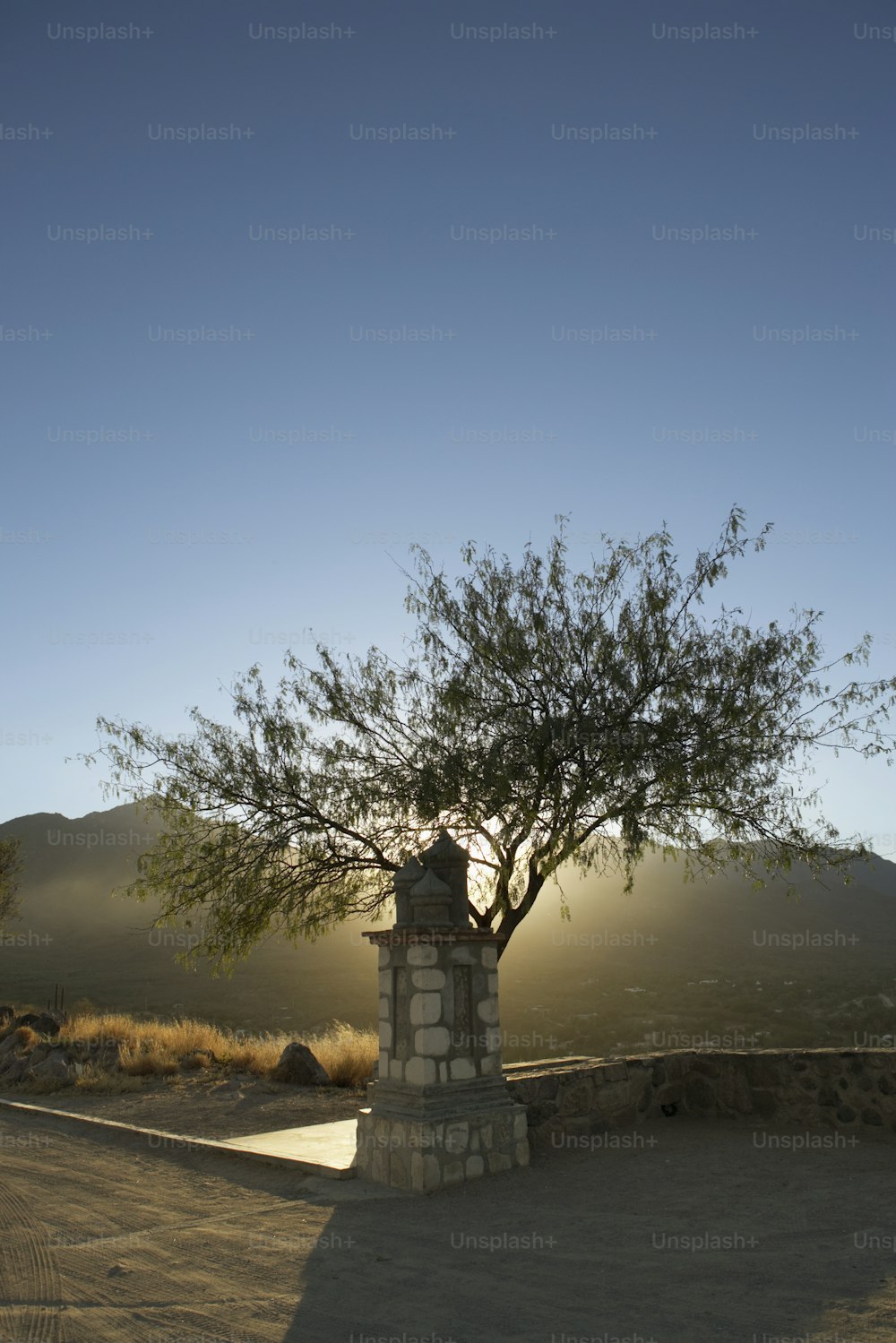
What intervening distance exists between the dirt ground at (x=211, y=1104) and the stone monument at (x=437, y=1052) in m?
3.53

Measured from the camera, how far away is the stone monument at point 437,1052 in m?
9.55

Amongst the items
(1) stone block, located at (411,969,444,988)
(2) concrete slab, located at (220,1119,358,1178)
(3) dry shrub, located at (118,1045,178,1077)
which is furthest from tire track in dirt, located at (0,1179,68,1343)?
(3) dry shrub, located at (118,1045,178,1077)

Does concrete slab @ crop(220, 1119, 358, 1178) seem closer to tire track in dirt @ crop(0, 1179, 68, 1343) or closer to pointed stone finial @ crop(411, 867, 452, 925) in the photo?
pointed stone finial @ crop(411, 867, 452, 925)

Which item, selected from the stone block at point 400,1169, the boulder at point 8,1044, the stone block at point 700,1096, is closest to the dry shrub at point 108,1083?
the boulder at point 8,1044

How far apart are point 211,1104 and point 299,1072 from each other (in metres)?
1.87

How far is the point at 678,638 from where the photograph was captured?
44.9 ft

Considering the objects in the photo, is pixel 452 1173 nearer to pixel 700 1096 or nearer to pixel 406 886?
pixel 406 886

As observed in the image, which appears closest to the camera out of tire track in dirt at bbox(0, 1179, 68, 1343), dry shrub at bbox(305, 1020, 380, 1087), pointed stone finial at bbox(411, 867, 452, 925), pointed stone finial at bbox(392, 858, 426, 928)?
tire track in dirt at bbox(0, 1179, 68, 1343)

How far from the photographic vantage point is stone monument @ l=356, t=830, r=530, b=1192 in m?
9.55

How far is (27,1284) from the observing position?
680 cm

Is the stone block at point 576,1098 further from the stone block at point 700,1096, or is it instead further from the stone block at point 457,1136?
the stone block at point 457,1136

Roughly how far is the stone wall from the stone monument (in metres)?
0.82

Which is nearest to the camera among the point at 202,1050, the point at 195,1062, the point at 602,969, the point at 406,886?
the point at 406,886

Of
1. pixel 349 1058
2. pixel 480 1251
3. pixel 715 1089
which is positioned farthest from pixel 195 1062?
pixel 480 1251
